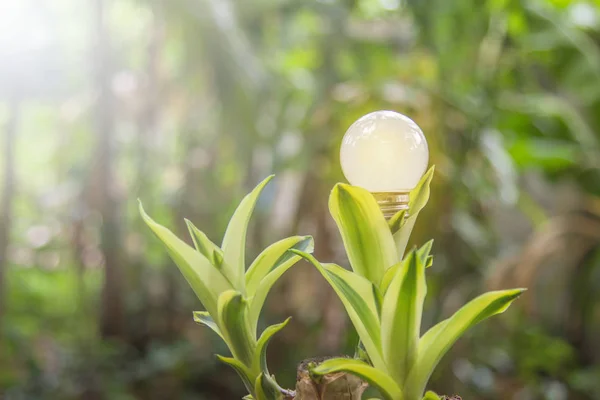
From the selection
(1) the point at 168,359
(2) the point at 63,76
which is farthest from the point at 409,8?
(2) the point at 63,76

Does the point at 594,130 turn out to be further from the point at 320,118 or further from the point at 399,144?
the point at 399,144

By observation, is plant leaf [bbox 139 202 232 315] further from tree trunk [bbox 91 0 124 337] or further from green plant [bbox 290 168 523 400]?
tree trunk [bbox 91 0 124 337]

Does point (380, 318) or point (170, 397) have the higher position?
point (380, 318)

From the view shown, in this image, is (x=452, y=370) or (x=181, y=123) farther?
(x=181, y=123)

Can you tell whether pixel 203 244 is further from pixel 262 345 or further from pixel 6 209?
pixel 6 209

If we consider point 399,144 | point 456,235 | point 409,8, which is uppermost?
point 409,8

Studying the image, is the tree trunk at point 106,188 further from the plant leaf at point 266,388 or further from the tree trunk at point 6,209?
the plant leaf at point 266,388

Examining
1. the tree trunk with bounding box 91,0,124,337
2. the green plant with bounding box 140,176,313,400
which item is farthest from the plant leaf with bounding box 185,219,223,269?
the tree trunk with bounding box 91,0,124,337

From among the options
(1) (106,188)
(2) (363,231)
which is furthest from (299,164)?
(2) (363,231)
